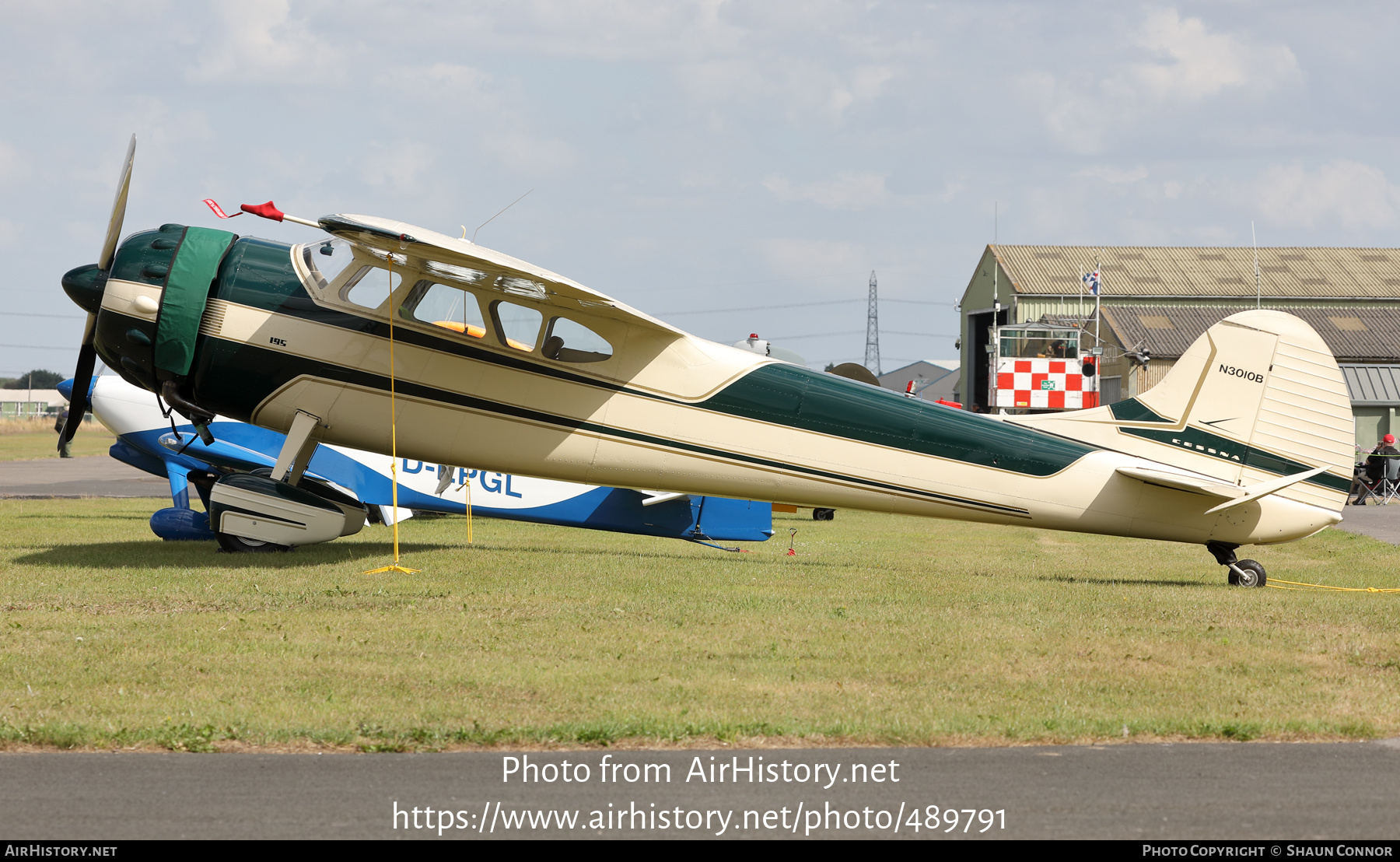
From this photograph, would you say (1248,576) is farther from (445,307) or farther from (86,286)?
(86,286)

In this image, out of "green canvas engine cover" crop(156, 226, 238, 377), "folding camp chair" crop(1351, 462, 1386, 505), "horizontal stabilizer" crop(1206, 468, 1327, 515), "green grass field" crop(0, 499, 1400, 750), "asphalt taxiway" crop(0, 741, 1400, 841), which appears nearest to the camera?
"asphalt taxiway" crop(0, 741, 1400, 841)

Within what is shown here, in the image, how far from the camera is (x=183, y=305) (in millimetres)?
10648

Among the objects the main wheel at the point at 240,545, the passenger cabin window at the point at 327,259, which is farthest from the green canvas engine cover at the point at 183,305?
the main wheel at the point at 240,545

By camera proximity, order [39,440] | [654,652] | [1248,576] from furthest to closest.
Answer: [39,440] < [1248,576] < [654,652]

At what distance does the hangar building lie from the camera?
43.0 meters

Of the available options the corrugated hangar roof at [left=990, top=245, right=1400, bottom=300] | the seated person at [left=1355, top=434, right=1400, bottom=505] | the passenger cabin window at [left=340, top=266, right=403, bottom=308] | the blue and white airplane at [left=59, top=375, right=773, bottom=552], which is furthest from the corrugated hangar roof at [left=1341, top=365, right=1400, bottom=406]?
the passenger cabin window at [left=340, top=266, right=403, bottom=308]

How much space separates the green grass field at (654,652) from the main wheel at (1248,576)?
416 millimetres

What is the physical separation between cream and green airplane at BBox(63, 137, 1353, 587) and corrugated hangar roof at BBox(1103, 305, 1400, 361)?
31.5m

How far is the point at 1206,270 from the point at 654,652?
54.9m

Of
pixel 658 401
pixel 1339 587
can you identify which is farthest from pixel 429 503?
pixel 1339 587

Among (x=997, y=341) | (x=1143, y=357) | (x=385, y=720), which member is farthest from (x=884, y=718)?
(x=1143, y=357)

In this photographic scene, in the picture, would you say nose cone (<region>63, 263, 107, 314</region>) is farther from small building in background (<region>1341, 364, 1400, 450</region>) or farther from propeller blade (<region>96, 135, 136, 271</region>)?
small building in background (<region>1341, 364, 1400, 450</region>)

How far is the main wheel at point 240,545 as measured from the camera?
11633 mm

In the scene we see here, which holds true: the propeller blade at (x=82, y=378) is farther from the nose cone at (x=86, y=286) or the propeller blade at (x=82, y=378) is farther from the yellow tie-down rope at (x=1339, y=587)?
the yellow tie-down rope at (x=1339, y=587)
